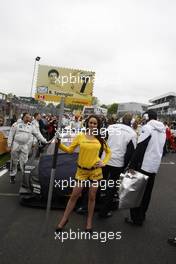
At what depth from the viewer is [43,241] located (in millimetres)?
5117

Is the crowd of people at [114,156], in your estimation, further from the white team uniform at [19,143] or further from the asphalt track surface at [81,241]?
the white team uniform at [19,143]

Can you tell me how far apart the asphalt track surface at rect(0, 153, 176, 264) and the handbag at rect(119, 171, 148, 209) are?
1.50 ft

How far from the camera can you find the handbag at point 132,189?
19.2ft

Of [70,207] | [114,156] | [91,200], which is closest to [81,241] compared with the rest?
[70,207]

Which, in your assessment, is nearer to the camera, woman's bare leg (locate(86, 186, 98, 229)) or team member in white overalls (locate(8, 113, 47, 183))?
woman's bare leg (locate(86, 186, 98, 229))

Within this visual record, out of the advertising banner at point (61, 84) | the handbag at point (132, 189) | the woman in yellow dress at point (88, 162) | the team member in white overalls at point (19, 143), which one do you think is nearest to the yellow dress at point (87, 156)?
the woman in yellow dress at point (88, 162)

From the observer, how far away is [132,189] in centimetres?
585

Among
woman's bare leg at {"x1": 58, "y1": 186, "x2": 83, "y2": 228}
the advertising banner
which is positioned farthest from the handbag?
the advertising banner

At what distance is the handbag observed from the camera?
5.86 metres

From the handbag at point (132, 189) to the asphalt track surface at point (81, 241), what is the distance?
458 millimetres

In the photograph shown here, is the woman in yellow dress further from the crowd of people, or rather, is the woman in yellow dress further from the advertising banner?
the advertising banner

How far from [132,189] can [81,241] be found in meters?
1.19

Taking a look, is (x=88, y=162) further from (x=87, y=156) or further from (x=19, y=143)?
(x=19, y=143)

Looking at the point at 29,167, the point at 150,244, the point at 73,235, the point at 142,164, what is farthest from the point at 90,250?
the point at 29,167
